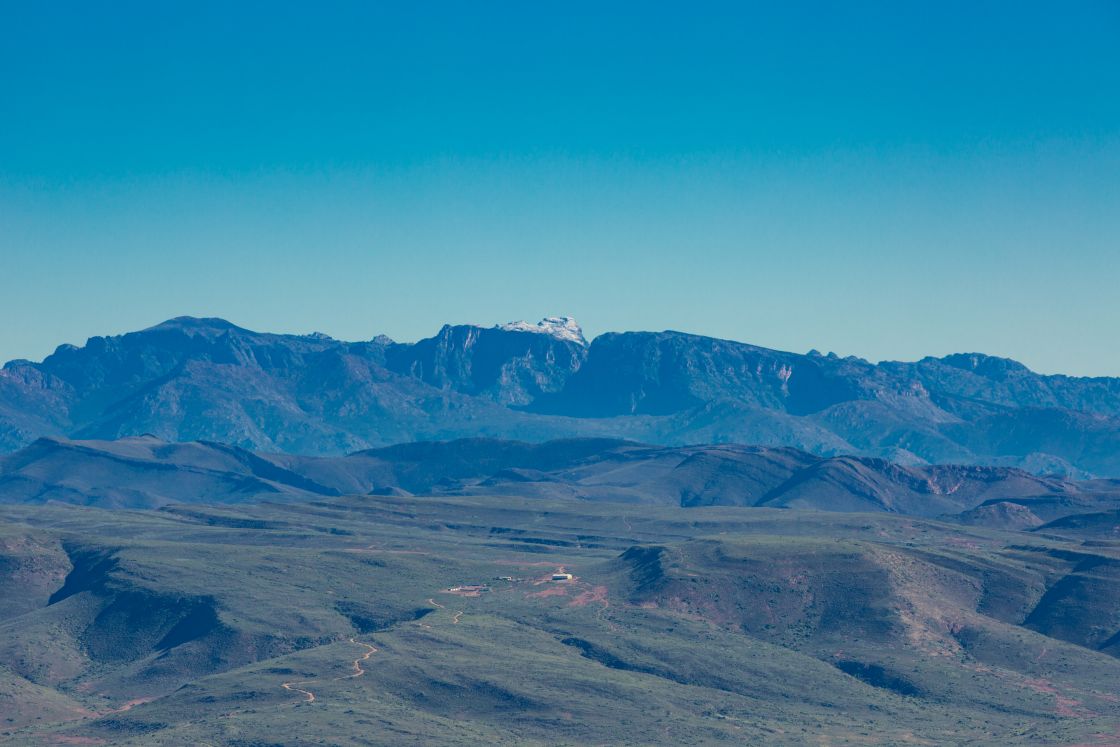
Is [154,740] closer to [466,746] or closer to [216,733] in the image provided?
[216,733]

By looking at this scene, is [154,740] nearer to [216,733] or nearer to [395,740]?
[216,733]

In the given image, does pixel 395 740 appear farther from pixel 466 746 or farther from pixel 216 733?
pixel 216 733

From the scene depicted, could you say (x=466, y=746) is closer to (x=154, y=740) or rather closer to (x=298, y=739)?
(x=298, y=739)

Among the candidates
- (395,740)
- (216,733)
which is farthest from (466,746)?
(216,733)

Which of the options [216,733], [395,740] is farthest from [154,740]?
[395,740]
